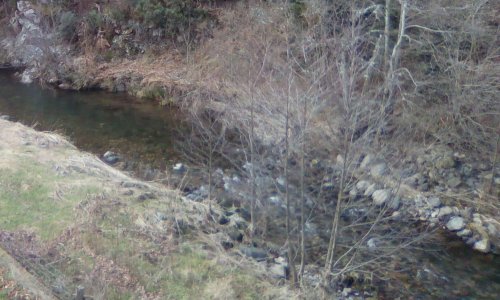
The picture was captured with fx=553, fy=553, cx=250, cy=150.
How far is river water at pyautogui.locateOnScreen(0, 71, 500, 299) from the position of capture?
9.33 m

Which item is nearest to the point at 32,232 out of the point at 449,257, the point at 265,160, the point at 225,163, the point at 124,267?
the point at 124,267

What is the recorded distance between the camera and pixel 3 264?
6172 millimetres

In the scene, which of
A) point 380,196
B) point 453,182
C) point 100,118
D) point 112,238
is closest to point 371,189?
point 380,196

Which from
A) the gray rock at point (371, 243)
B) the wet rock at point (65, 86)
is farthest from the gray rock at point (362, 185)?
the wet rock at point (65, 86)

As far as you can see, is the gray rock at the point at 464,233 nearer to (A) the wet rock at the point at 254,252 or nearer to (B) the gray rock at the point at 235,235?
(A) the wet rock at the point at 254,252

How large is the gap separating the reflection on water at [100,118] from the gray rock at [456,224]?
275 inches

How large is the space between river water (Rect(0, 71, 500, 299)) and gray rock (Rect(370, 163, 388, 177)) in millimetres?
1646

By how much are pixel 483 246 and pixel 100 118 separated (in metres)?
12.7

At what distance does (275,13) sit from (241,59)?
219cm

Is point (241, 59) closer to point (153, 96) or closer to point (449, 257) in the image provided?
point (153, 96)

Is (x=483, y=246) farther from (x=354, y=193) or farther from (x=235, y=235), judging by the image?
(x=235, y=235)

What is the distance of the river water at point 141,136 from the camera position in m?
9.33

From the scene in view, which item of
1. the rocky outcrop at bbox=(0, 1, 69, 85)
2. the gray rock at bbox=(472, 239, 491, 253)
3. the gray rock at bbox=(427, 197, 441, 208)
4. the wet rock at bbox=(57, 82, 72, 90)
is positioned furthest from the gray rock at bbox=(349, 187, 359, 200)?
the rocky outcrop at bbox=(0, 1, 69, 85)

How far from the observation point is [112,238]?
8.24 metres
